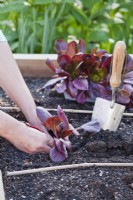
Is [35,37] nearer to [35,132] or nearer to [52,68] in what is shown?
[52,68]

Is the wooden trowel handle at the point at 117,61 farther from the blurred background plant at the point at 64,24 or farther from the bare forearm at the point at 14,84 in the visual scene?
the blurred background plant at the point at 64,24

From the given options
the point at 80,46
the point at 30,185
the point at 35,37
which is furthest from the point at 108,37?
the point at 30,185

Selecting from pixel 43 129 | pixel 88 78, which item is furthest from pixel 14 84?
pixel 88 78

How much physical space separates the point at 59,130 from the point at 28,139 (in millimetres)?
97

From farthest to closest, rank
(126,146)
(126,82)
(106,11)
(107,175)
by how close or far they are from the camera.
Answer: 1. (106,11)
2. (126,82)
3. (126,146)
4. (107,175)

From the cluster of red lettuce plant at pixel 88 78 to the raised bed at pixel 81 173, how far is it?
0.17 m

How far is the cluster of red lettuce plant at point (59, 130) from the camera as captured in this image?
5.36ft

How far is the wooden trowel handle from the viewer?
171cm

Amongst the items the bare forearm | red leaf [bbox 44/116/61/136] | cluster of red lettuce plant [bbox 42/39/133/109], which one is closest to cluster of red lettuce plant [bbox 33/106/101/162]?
red leaf [bbox 44/116/61/136]

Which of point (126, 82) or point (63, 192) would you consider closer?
point (63, 192)

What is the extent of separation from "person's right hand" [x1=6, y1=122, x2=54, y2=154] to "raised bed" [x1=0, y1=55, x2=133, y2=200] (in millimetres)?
22

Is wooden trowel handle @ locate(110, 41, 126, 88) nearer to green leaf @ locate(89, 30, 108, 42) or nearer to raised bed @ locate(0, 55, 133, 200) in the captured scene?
raised bed @ locate(0, 55, 133, 200)

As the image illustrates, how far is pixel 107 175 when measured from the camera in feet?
5.13

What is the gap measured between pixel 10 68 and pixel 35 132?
0.31 meters
